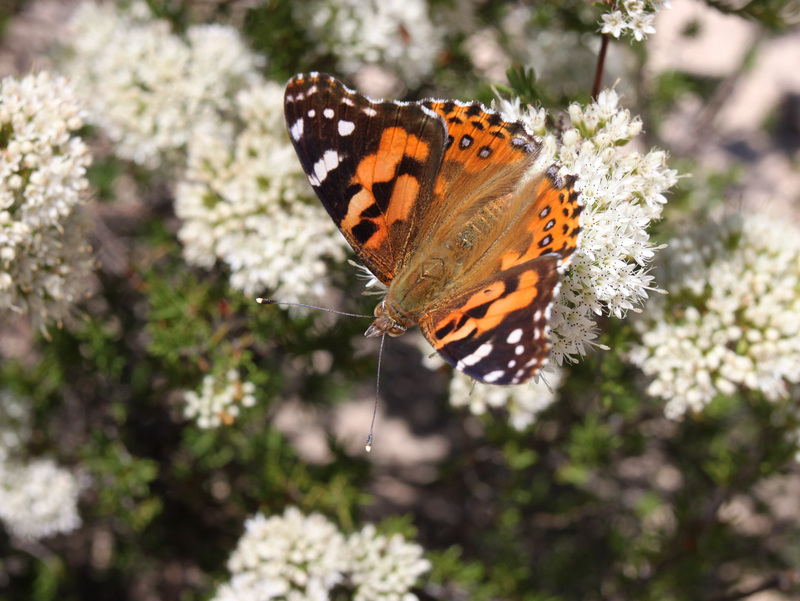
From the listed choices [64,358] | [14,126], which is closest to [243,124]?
[14,126]

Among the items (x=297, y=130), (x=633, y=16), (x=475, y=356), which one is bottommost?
(x=475, y=356)

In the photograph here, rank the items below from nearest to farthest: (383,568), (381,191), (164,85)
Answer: (381,191), (383,568), (164,85)

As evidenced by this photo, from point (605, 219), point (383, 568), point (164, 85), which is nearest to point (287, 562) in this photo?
point (383, 568)

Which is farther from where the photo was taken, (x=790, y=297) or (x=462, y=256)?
(x=790, y=297)

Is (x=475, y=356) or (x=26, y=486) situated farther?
(x=26, y=486)

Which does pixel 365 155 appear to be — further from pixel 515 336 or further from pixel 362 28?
pixel 362 28

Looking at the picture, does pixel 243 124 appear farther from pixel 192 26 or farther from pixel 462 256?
pixel 462 256

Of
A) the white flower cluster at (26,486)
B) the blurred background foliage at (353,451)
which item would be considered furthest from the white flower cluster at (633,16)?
the white flower cluster at (26,486)
